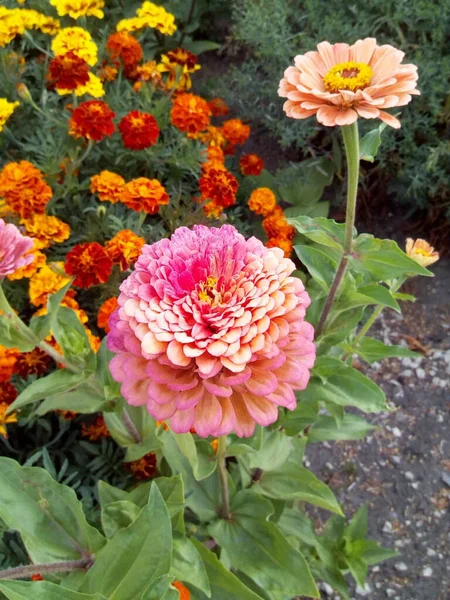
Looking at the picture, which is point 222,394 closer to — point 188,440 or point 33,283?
point 188,440

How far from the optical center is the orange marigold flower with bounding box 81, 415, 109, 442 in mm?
1603

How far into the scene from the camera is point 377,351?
1.38 metres

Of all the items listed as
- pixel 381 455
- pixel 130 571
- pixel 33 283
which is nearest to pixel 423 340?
pixel 381 455

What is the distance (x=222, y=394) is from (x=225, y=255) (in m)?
0.16

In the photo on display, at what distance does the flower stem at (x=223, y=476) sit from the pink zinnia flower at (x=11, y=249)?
436 millimetres

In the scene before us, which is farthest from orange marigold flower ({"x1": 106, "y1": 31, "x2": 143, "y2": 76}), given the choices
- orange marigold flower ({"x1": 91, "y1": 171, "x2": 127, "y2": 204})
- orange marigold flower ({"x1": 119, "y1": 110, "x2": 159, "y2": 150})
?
orange marigold flower ({"x1": 91, "y1": 171, "x2": 127, "y2": 204})

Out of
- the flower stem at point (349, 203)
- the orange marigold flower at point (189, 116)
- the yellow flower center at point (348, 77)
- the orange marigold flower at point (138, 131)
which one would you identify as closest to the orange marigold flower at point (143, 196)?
the orange marigold flower at point (138, 131)

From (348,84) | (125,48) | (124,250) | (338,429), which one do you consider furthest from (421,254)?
(125,48)

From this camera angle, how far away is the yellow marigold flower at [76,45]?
1986 millimetres

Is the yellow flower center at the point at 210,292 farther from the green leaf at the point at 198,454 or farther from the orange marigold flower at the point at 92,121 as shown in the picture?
the orange marigold flower at the point at 92,121

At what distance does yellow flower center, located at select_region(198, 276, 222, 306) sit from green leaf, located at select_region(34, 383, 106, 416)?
23.9 inches

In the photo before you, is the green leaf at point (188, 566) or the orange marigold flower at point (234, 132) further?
the orange marigold flower at point (234, 132)

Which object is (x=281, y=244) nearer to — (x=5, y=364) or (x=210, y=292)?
(x=5, y=364)

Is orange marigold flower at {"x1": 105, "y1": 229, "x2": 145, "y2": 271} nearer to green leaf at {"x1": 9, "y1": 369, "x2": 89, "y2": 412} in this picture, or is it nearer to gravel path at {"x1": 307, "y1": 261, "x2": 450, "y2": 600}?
green leaf at {"x1": 9, "y1": 369, "x2": 89, "y2": 412}
